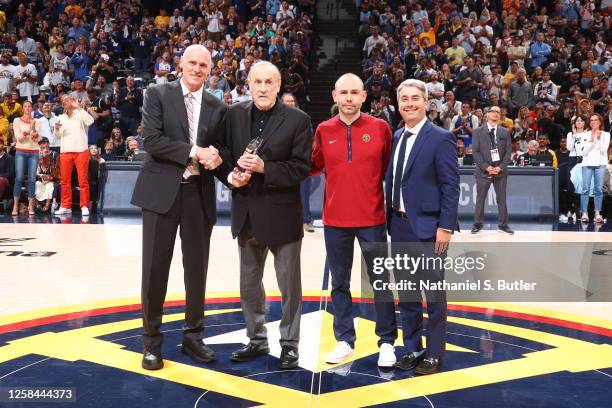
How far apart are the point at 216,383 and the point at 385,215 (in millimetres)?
1418

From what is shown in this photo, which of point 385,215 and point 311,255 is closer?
point 385,215

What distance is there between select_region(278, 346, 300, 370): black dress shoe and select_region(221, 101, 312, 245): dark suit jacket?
0.63m

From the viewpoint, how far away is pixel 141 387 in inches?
148

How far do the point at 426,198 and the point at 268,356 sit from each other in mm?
1350

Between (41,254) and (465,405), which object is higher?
(41,254)

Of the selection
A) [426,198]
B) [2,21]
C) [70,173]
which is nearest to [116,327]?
[426,198]

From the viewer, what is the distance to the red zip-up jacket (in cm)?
427

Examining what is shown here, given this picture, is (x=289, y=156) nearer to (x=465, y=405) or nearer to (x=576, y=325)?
(x=465, y=405)

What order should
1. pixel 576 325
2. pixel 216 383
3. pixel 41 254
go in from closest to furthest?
pixel 216 383 → pixel 576 325 → pixel 41 254

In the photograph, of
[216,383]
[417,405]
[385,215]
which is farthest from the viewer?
[385,215]

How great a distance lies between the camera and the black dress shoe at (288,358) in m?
4.13

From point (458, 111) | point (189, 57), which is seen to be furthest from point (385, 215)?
point (458, 111)

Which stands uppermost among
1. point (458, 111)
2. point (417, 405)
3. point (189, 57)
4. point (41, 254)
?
point (458, 111)

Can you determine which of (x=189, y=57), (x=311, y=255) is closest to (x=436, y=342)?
(x=189, y=57)
